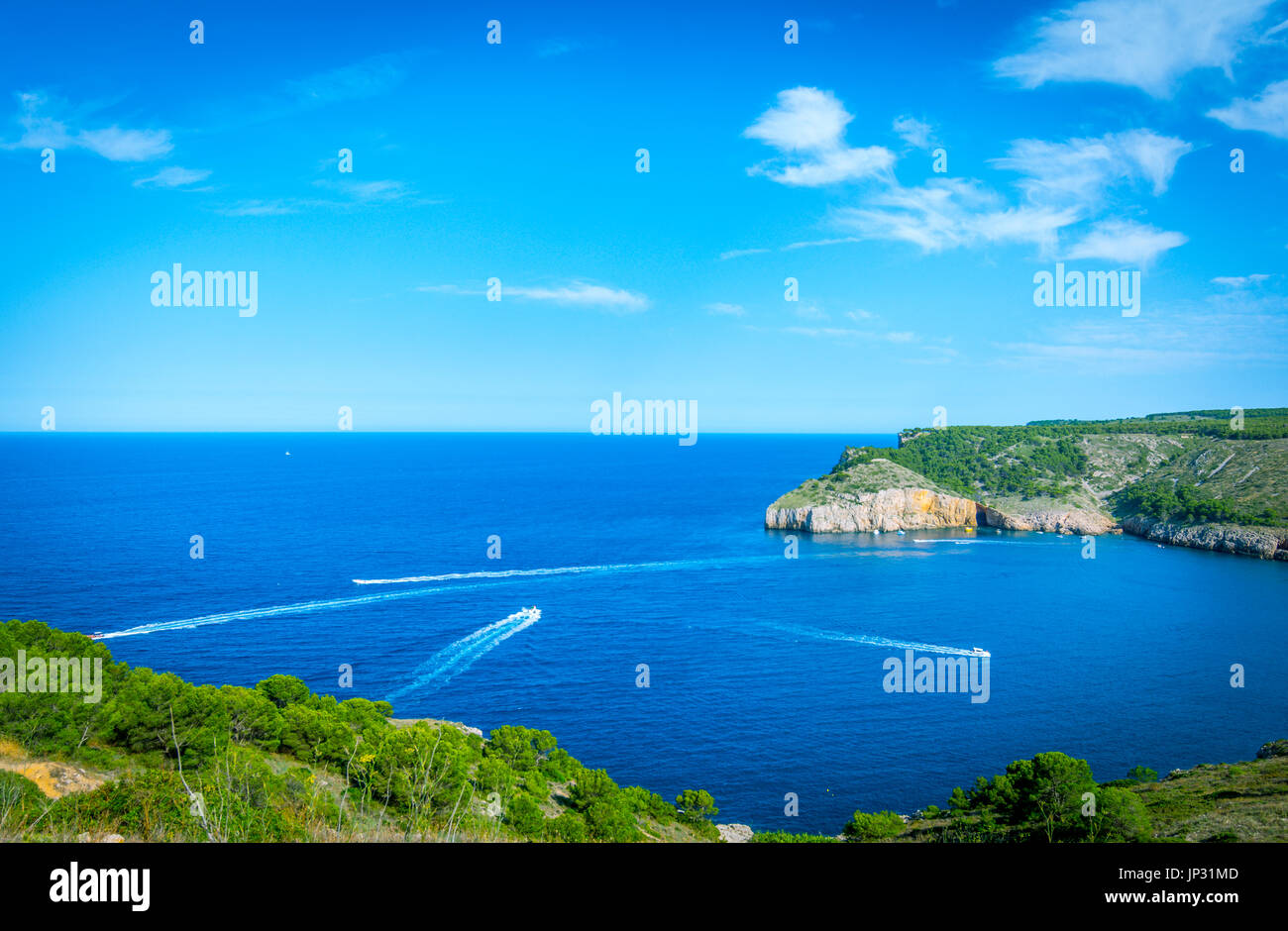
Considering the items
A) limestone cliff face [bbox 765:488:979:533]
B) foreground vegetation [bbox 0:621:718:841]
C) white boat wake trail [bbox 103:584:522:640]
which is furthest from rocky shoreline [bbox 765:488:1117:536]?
foreground vegetation [bbox 0:621:718:841]

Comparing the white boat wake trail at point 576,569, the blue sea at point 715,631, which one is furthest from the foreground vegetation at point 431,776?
the white boat wake trail at point 576,569

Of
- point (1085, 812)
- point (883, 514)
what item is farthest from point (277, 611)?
point (883, 514)

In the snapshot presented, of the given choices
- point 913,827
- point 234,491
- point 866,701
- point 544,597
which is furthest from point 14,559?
point 913,827

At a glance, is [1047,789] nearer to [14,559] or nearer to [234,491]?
[14,559]

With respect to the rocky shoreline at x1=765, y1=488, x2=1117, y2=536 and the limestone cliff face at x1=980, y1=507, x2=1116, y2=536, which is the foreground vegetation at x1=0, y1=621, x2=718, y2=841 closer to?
the rocky shoreline at x1=765, y1=488, x2=1117, y2=536
